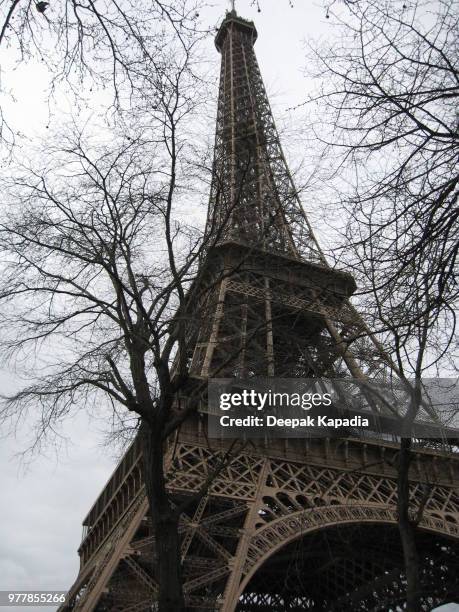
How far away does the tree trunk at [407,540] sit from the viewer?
25.2 ft

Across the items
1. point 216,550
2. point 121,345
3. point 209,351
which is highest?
point 209,351

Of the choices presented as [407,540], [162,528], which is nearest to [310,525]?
[407,540]

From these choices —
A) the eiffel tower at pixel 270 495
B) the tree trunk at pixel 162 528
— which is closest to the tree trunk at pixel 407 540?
the eiffel tower at pixel 270 495

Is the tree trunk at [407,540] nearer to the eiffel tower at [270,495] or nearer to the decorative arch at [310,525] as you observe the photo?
the eiffel tower at [270,495]

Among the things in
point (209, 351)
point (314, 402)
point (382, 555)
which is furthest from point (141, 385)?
point (382, 555)

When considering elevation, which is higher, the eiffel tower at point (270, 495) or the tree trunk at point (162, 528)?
the eiffel tower at point (270, 495)

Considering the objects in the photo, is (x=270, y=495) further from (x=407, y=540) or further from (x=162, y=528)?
(x=162, y=528)

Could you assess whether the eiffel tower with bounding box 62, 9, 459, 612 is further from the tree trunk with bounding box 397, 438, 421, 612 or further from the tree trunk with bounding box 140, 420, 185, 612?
the tree trunk with bounding box 140, 420, 185, 612

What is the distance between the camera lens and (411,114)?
561cm

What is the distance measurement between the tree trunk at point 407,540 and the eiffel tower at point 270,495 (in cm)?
127

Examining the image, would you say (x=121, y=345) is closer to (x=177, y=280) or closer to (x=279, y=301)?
(x=177, y=280)

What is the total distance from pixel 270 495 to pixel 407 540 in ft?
32.3

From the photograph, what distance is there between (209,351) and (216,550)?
6877 mm

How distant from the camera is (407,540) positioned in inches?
323
